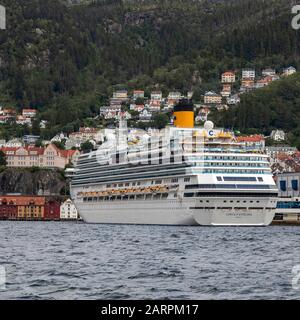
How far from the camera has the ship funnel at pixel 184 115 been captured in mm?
99625

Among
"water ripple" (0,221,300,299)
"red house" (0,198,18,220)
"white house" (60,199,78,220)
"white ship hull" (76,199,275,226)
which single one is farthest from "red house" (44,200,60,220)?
"water ripple" (0,221,300,299)

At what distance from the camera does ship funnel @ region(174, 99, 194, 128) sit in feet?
327

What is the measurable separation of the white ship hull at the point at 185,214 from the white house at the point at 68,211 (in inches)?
1593

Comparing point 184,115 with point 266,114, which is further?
point 266,114

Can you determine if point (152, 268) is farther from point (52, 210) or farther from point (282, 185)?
point (52, 210)

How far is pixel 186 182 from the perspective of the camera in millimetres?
80812

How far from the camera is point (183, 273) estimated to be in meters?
37.4

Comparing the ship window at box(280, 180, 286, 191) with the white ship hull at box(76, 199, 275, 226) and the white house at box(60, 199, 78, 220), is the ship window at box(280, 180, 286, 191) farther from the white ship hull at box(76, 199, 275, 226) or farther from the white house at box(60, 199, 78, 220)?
the white house at box(60, 199, 78, 220)

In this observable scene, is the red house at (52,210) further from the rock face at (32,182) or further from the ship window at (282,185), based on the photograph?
the ship window at (282,185)

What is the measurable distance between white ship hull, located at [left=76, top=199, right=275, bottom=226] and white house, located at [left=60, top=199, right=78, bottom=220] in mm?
40466

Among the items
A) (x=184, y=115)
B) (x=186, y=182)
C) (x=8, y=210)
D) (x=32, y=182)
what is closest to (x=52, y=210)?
(x=8, y=210)

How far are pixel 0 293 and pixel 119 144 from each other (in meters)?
72.3

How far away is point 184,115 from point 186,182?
20568 millimetres
